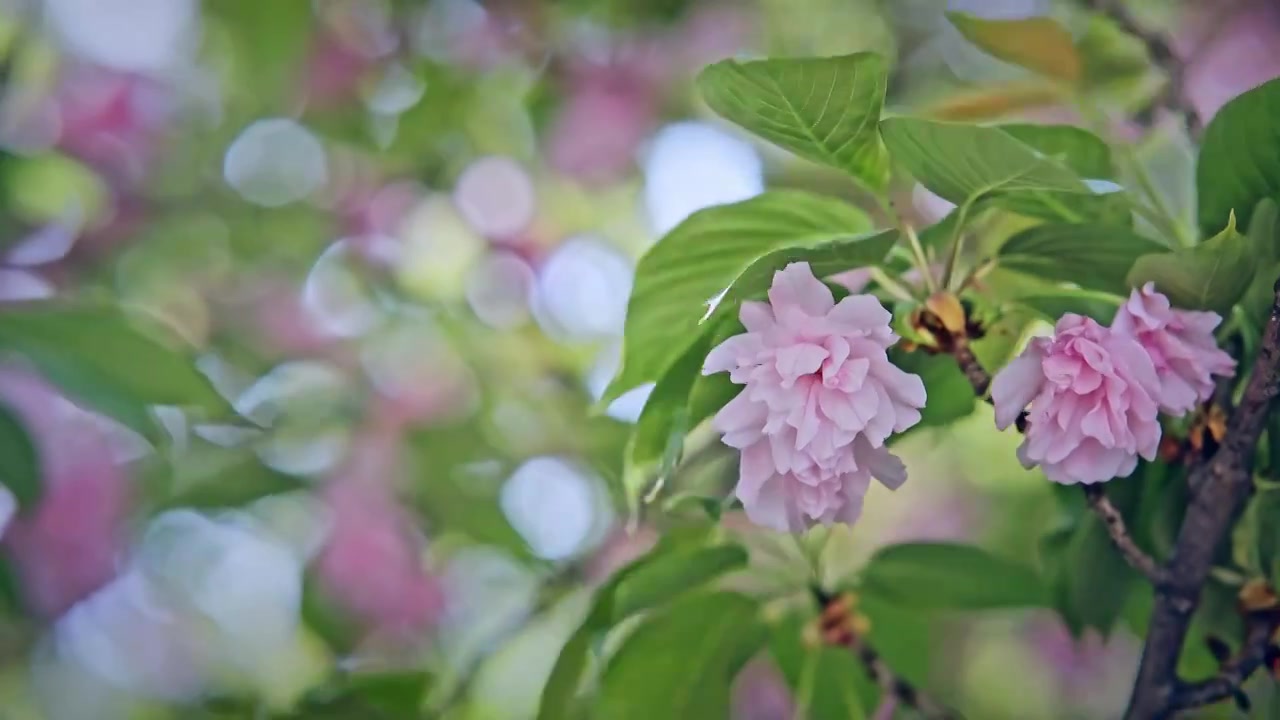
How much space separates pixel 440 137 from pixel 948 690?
0.51 m

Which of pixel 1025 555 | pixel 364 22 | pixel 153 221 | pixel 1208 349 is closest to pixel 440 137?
pixel 364 22

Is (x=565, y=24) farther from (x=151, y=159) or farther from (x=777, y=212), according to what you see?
(x=777, y=212)

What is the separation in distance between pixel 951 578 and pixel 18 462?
15.2 inches

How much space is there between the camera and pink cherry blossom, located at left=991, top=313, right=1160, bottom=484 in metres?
0.27

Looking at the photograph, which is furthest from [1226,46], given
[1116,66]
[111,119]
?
[111,119]

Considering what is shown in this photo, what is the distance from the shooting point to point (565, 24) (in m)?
0.80

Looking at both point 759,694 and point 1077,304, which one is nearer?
point 1077,304

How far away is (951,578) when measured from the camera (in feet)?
1.32

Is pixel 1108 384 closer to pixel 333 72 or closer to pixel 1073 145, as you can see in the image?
pixel 1073 145

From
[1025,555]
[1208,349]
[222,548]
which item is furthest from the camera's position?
[222,548]

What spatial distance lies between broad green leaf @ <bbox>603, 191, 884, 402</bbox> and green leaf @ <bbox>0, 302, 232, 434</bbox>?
191 mm

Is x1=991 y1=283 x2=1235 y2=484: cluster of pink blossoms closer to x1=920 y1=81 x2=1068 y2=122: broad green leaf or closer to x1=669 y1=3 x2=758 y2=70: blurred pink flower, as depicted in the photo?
x1=920 y1=81 x2=1068 y2=122: broad green leaf

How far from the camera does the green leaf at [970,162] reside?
272 mm

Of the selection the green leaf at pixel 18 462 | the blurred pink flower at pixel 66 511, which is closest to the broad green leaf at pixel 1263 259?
the green leaf at pixel 18 462
